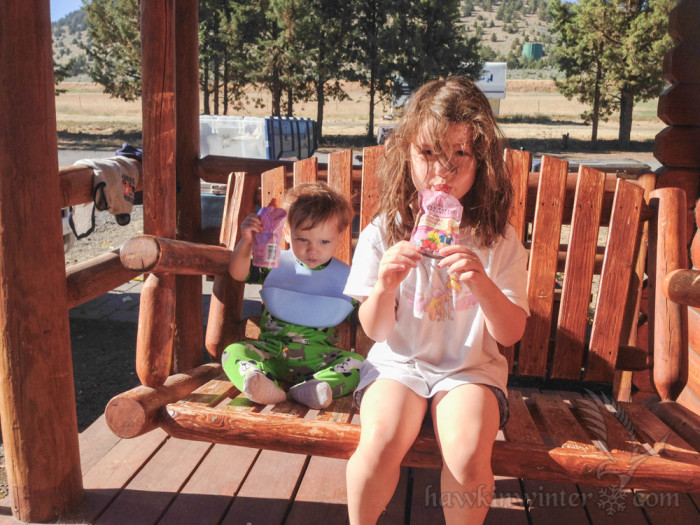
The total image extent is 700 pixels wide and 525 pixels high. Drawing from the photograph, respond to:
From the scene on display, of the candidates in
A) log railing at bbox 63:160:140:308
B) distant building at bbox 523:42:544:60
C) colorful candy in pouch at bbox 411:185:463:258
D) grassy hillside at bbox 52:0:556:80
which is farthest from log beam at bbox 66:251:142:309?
distant building at bbox 523:42:544:60

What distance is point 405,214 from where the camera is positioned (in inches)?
77.7

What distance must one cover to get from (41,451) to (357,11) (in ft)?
84.3

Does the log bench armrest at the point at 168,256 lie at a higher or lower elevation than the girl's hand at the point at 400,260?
lower

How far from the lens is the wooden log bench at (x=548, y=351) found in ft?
5.90

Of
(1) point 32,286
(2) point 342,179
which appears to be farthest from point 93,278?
(2) point 342,179

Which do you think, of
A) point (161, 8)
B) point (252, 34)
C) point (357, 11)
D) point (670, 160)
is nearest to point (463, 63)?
point (357, 11)

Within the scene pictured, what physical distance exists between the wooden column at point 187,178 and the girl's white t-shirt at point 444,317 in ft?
4.41

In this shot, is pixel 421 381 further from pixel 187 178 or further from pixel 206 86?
pixel 206 86

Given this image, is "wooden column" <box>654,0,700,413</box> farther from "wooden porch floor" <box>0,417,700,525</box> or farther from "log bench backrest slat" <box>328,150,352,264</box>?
"log bench backrest slat" <box>328,150,352,264</box>

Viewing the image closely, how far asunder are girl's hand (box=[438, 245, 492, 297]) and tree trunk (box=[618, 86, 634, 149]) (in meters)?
24.5

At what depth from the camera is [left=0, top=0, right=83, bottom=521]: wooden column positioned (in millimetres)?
1889

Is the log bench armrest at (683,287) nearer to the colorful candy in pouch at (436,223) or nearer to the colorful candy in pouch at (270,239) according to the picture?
the colorful candy in pouch at (436,223)

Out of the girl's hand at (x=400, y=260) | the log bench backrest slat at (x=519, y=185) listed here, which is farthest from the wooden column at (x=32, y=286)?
the log bench backrest slat at (x=519, y=185)

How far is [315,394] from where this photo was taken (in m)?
2.01
